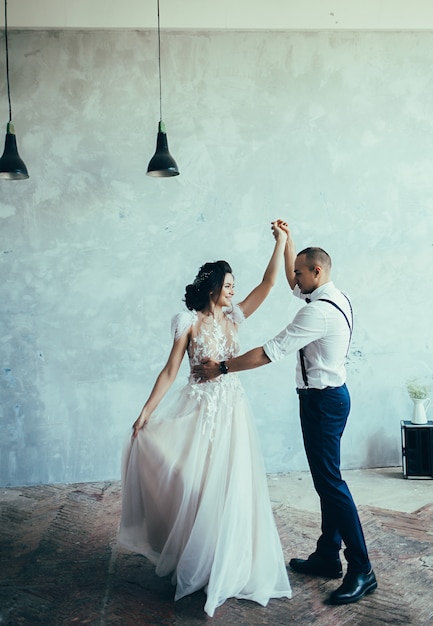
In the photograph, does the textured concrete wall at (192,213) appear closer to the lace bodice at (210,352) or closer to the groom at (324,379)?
the lace bodice at (210,352)

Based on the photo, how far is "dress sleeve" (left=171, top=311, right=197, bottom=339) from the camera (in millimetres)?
3744

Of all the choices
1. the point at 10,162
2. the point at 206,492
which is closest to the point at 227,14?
the point at 10,162

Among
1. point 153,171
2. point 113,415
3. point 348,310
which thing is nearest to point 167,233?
point 153,171

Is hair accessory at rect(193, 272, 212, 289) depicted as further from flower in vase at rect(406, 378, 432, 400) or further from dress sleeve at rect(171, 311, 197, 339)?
flower in vase at rect(406, 378, 432, 400)

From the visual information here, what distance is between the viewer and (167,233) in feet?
18.6

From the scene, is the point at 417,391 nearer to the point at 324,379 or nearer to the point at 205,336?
the point at 324,379

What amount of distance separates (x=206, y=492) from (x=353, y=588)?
0.89 metres

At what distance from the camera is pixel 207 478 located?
3.48 metres

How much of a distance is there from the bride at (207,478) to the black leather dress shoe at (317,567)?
32 cm

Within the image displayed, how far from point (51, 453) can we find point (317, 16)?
169 inches

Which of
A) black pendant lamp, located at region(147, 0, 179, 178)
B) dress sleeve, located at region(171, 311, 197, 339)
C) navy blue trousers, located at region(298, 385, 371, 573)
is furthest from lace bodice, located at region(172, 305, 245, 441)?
black pendant lamp, located at region(147, 0, 179, 178)

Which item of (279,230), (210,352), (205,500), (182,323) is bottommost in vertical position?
(205,500)

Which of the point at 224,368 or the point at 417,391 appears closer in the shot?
the point at 224,368

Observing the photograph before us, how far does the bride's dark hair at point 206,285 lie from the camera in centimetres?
375
